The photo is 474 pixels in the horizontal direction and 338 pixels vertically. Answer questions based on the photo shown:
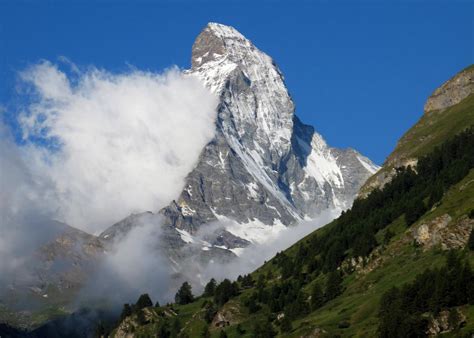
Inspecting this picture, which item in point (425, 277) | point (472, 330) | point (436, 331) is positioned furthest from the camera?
point (425, 277)

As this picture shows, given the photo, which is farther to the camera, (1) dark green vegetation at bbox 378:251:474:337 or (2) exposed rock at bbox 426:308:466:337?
(1) dark green vegetation at bbox 378:251:474:337

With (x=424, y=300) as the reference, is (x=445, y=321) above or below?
below

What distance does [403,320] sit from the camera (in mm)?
171250

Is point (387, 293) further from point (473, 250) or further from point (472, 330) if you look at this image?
point (472, 330)

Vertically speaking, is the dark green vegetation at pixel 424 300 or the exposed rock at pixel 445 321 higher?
the dark green vegetation at pixel 424 300

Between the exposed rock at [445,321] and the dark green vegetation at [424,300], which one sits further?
the dark green vegetation at [424,300]

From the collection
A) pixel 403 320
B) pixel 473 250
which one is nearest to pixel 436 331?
pixel 403 320

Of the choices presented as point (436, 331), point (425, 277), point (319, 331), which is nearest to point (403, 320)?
point (436, 331)

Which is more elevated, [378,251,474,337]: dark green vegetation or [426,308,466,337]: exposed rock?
[378,251,474,337]: dark green vegetation

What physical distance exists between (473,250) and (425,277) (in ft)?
52.1

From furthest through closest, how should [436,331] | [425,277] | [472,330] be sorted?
[425,277] < [436,331] < [472,330]

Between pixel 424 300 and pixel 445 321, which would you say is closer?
pixel 445 321

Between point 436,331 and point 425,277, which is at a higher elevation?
point 425,277

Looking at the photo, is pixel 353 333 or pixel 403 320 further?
pixel 353 333
